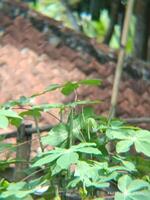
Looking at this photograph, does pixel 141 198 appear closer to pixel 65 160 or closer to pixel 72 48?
pixel 65 160

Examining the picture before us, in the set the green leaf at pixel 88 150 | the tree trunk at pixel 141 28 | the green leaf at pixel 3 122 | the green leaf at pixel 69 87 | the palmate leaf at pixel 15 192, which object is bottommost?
the palmate leaf at pixel 15 192

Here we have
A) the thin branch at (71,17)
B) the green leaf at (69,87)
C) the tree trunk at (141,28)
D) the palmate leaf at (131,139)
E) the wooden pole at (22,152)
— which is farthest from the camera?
the thin branch at (71,17)

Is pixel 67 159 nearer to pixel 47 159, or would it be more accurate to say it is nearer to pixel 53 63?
pixel 47 159

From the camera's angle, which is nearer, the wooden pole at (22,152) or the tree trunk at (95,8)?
the wooden pole at (22,152)

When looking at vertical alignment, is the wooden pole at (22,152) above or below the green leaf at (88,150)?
below

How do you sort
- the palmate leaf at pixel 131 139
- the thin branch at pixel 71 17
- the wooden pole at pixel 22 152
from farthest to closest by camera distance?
the thin branch at pixel 71 17
the wooden pole at pixel 22 152
the palmate leaf at pixel 131 139

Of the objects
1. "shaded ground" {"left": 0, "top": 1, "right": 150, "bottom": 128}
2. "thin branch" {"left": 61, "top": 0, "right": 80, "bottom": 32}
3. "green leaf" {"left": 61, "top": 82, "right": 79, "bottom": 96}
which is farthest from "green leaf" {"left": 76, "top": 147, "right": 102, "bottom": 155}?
"thin branch" {"left": 61, "top": 0, "right": 80, "bottom": 32}

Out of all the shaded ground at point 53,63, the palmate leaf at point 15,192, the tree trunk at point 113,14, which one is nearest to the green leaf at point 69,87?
the palmate leaf at point 15,192

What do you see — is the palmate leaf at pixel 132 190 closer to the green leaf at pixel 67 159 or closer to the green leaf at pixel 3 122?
the green leaf at pixel 67 159
